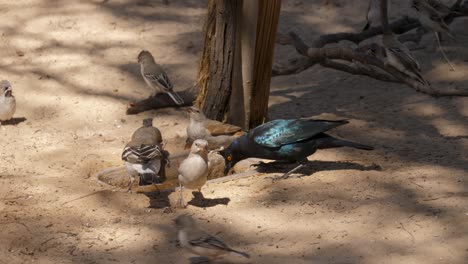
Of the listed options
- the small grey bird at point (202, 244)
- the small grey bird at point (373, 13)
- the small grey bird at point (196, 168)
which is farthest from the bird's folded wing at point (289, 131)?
the small grey bird at point (373, 13)

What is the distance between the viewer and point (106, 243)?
6.76 m

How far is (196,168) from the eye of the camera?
7.27 m

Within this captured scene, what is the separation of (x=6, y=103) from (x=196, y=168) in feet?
10.9

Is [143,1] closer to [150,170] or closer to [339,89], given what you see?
[339,89]

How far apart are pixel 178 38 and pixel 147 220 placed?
5.67 meters

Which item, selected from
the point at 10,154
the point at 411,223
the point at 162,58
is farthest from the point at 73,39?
the point at 411,223

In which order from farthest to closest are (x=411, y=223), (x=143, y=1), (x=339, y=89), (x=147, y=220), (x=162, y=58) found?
(x=143, y=1), (x=162, y=58), (x=339, y=89), (x=147, y=220), (x=411, y=223)

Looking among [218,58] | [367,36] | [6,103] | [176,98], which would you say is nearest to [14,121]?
[6,103]

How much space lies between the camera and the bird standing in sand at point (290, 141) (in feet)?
26.3

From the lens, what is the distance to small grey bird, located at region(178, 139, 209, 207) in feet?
23.9

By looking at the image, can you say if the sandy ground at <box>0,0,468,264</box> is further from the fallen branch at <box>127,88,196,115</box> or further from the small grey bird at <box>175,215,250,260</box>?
the small grey bird at <box>175,215,250,260</box>

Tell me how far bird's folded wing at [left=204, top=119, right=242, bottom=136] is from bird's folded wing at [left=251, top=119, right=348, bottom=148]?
72 centimetres

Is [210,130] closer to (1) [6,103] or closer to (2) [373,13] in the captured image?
(1) [6,103]

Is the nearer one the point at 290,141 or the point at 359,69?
the point at 290,141
